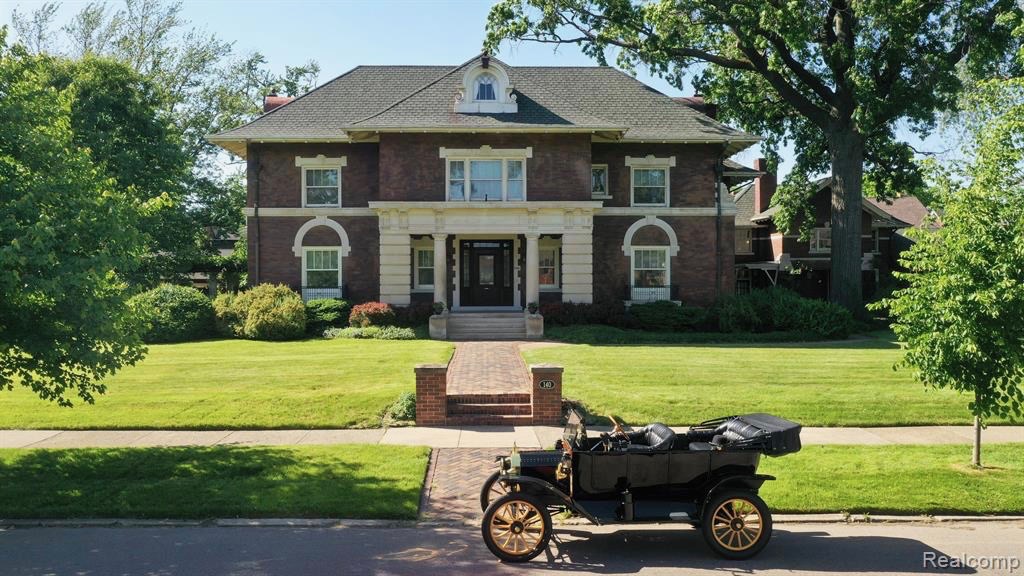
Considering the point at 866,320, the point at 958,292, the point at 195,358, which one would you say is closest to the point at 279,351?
the point at 195,358

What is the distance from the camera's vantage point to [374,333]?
82.7 feet

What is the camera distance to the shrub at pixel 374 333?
81.8 ft

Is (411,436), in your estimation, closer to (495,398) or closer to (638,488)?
(495,398)

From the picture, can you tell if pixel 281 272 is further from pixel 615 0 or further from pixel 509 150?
pixel 615 0

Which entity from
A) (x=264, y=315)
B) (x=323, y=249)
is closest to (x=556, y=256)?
(x=323, y=249)

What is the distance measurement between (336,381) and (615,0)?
1949cm

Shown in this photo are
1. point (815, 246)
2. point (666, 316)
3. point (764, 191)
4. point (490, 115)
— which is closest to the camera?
point (666, 316)

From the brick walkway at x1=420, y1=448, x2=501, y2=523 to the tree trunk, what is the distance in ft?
74.1

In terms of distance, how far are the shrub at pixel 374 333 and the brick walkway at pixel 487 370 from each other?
9.18ft

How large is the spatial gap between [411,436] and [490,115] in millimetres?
17144

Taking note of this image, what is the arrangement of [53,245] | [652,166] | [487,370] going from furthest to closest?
[652,166] < [487,370] < [53,245]

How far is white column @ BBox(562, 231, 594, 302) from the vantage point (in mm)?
27500

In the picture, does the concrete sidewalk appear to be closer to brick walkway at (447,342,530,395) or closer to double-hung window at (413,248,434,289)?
brick walkway at (447,342,530,395)

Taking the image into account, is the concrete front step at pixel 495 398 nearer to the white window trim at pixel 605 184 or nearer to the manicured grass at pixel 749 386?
the manicured grass at pixel 749 386
